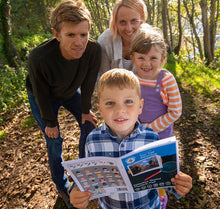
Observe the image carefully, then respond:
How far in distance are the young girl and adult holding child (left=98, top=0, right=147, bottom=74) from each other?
0.92 ft

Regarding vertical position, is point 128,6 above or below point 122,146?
above

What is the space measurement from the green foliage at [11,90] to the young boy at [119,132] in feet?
14.5

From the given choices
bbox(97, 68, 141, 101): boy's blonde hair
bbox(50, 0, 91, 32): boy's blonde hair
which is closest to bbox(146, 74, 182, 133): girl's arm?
bbox(97, 68, 141, 101): boy's blonde hair

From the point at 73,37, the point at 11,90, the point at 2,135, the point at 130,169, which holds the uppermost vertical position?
the point at 73,37

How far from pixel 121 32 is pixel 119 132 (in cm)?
131

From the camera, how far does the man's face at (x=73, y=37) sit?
1690mm

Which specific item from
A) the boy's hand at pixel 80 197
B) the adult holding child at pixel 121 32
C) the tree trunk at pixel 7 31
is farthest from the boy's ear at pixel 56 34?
the tree trunk at pixel 7 31

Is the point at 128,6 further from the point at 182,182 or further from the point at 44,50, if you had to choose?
the point at 182,182

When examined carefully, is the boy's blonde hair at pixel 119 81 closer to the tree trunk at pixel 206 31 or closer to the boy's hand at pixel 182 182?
the boy's hand at pixel 182 182

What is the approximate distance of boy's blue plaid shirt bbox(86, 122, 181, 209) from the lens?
4.48 feet

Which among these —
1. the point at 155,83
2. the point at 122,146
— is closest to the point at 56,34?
the point at 155,83

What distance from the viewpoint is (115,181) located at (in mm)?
1210

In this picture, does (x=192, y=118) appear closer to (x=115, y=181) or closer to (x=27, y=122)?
(x=115, y=181)

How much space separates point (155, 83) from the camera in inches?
69.6
